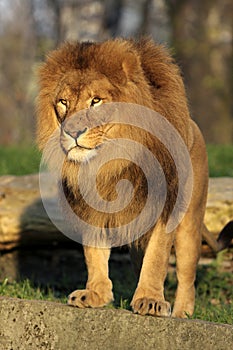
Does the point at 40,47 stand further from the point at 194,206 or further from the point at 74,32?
the point at 194,206

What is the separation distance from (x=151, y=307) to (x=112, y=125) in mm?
842

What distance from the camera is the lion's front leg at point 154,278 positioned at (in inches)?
138

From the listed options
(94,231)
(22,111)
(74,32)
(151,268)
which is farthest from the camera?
(74,32)

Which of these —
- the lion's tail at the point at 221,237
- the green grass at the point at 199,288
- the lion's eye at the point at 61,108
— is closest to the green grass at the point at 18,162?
the green grass at the point at 199,288

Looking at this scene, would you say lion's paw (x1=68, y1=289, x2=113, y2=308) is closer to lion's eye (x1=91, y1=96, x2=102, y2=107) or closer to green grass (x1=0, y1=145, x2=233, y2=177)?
lion's eye (x1=91, y1=96, x2=102, y2=107)

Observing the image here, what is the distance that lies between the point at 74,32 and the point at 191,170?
19.1 metres

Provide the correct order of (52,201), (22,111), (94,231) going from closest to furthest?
(94,231), (52,201), (22,111)

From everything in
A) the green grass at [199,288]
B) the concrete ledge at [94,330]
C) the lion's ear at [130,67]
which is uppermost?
the lion's ear at [130,67]

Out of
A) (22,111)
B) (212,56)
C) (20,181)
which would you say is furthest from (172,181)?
(212,56)

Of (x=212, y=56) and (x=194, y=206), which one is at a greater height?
(x=212, y=56)

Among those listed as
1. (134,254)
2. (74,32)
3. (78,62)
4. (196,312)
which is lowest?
(196,312)

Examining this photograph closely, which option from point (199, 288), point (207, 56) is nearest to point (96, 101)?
point (199, 288)

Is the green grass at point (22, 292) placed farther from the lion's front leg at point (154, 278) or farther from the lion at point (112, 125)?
the lion's front leg at point (154, 278)

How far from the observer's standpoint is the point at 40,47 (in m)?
22.5
